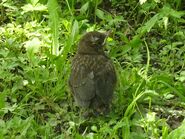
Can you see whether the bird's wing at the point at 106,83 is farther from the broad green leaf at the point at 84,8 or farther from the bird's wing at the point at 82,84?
the broad green leaf at the point at 84,8

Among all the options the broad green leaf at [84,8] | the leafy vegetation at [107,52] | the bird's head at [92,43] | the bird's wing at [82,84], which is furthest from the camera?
the broad green leaf at [84,8]

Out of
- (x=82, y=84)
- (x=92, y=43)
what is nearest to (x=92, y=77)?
(x=82, y=84)

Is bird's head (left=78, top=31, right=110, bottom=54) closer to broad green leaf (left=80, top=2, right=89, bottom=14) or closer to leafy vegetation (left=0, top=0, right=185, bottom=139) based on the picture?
leafy vegetation (left=0, top=0, right=185, bottom=139)

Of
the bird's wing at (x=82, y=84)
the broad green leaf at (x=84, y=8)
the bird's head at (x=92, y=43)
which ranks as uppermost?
the broad green leaf at (x=84, y=8)

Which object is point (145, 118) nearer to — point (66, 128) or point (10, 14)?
point (66, 128)

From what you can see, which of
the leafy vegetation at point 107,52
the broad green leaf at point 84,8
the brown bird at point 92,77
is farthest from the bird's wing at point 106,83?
the broad green leaf at point 84,8

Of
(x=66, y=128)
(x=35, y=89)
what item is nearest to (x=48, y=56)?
(x=35, y=89)

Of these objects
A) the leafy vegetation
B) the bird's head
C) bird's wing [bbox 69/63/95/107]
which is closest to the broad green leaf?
the leafy vegetation
